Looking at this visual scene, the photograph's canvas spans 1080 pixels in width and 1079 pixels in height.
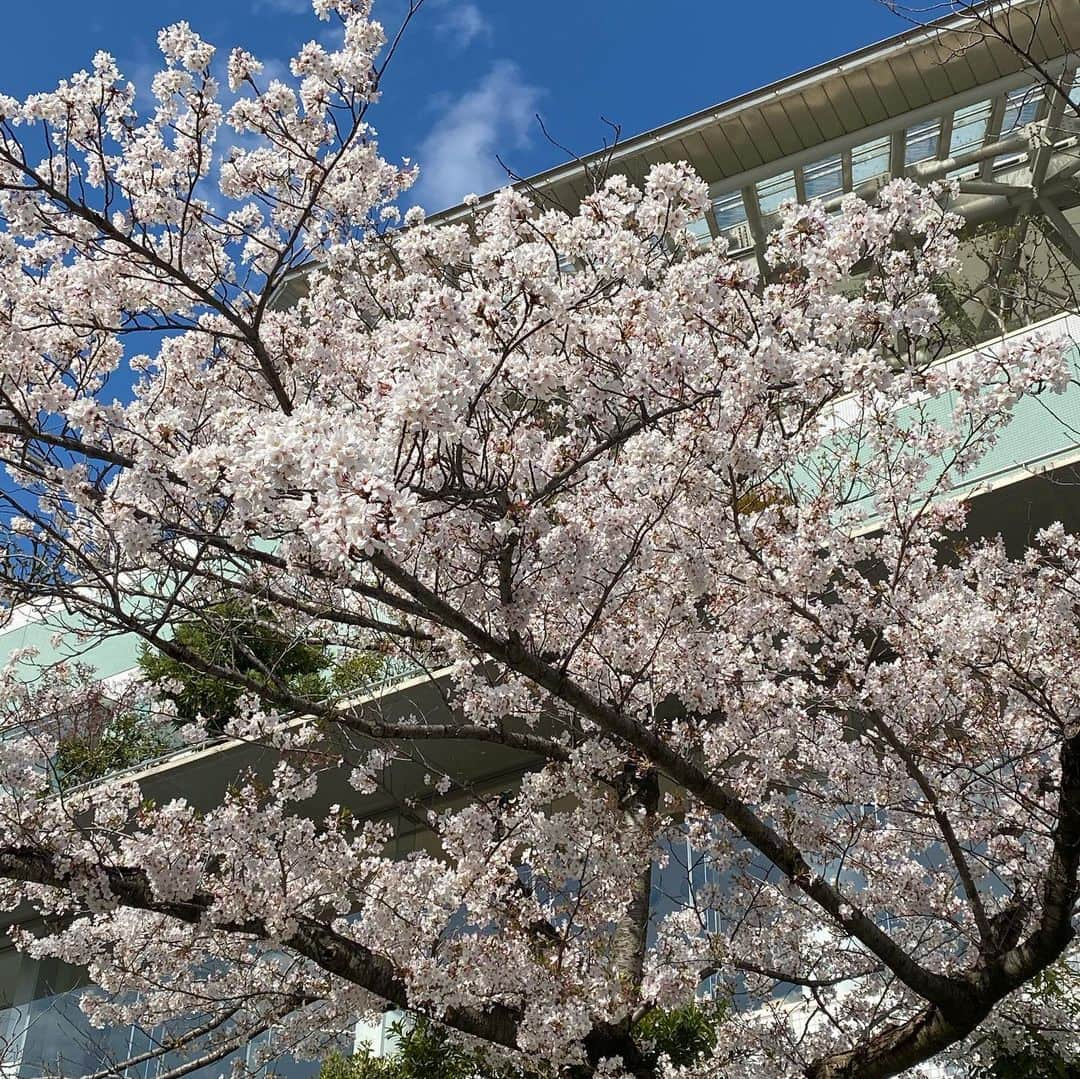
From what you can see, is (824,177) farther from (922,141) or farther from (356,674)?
(356,674)

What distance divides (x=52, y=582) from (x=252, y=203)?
2.80 metres

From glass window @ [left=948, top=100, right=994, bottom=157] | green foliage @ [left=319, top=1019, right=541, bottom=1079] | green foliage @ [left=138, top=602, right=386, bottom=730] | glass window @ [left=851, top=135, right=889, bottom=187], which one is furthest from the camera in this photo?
glass window @ [left=851, top=135, right=889, bottom=187]

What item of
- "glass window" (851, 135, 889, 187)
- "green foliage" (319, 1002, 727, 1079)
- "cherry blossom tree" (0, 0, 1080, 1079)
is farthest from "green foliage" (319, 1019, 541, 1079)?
"glass window" (851, 135, 889, 187)

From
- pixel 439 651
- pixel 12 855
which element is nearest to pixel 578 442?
pixel 439 651

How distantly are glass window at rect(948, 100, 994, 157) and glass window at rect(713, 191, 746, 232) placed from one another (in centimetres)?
281

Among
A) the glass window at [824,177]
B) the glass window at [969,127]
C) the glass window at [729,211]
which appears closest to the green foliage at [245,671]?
the glass window at [729,211]

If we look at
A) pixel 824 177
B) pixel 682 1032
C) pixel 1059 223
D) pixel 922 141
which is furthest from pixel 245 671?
pixel 1059 223

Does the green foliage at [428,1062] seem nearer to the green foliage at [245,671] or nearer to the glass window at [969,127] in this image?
the green foliage at [245,671]

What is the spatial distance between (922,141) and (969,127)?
65 centimetres

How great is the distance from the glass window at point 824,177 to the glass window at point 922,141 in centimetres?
89

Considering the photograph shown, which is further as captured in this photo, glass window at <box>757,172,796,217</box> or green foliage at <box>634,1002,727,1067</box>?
glass window at <box>757,172,796,217</box>

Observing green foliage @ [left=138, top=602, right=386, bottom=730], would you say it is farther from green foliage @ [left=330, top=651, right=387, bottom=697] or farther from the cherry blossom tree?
the cherry blossom tree

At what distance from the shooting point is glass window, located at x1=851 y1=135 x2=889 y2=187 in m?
14.6

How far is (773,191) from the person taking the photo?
15203 mm
